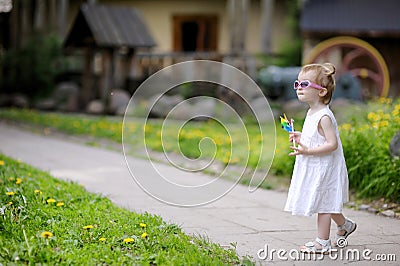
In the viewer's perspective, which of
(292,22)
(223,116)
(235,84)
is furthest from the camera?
(292,22)

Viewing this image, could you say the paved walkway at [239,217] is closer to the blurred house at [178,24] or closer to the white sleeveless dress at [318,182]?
the white sleeveless dress at [318,182]

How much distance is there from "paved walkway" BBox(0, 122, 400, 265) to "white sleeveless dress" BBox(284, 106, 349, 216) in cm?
32

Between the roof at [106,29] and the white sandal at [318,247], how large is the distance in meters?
11.4

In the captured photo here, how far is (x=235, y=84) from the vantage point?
16.2 meters

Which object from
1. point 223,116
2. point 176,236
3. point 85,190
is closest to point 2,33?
point 223,116

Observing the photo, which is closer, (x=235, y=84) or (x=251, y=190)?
(x=251, y=190)

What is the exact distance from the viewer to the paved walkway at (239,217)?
488 cm

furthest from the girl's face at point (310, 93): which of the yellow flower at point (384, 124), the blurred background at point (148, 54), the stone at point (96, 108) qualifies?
the stone at point (96, 108)

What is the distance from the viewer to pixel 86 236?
4.71m

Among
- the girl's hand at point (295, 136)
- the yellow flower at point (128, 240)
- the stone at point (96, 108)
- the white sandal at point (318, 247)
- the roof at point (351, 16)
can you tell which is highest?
the roof at point (351, 16)

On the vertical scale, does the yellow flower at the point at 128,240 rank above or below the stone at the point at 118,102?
above

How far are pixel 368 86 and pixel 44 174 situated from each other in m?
11.0

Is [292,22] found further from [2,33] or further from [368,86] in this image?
[2,33]

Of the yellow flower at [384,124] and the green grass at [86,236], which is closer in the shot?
the green grass at [86,236]
